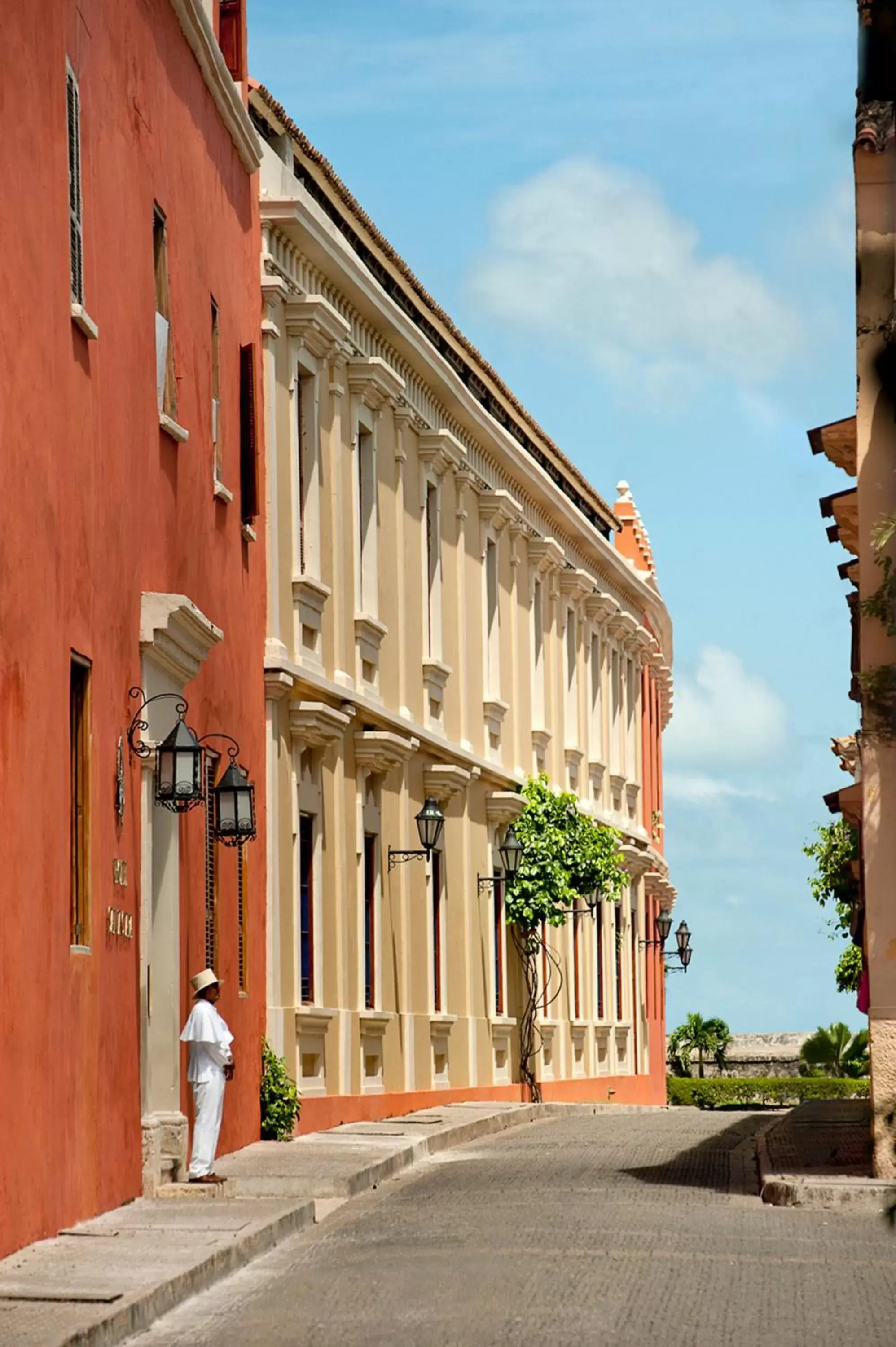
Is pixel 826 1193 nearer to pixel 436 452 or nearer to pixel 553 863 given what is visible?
pixel 436 452

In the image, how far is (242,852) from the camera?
2100cm

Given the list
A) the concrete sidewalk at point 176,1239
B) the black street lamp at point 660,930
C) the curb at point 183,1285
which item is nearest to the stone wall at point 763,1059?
the black street lamp at point 660,930

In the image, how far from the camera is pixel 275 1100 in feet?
69.9

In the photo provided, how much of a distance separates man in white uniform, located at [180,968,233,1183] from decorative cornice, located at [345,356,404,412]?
426 inches

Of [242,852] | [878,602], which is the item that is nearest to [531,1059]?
[242,852]

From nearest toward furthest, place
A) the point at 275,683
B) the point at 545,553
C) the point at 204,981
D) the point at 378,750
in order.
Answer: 1. the point at 204,981
2. the point at 275,683
3. the point at 378,750
4. the point at 545,553

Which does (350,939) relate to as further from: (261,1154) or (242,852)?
(261,1154)

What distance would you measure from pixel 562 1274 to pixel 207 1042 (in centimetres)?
523

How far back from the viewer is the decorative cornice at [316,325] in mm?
23703

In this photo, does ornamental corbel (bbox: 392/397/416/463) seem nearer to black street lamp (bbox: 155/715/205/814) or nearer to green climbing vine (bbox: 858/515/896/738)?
black street lamp (bbox: 155/715/205/814)

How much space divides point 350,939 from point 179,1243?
12.6 meters

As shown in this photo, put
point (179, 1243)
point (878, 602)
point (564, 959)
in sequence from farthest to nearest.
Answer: point (564, 959) < point (179, 1243) < point (878, 602)

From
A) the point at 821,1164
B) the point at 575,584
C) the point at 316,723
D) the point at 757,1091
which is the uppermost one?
the point at 575,584

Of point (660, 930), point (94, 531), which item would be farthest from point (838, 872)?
point (94, 531)
